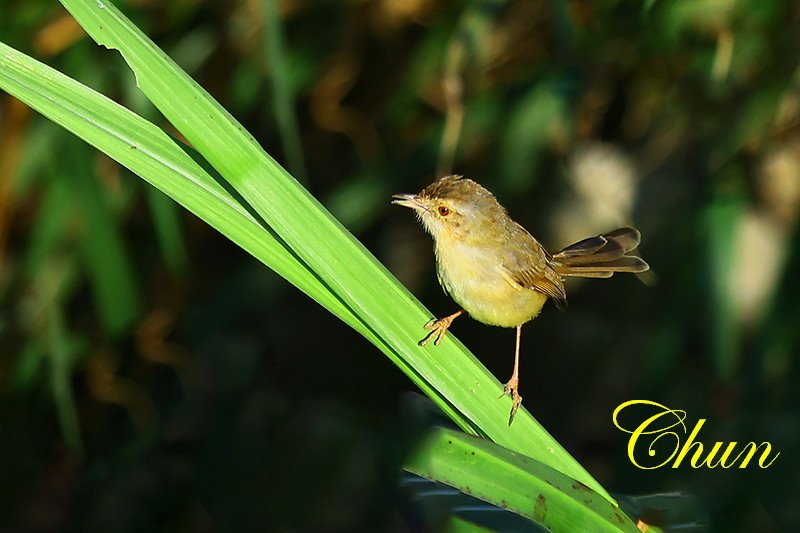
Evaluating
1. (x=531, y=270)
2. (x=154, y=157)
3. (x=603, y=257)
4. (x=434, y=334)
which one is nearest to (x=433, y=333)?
(x=434, y=334)

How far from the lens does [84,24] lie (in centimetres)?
126

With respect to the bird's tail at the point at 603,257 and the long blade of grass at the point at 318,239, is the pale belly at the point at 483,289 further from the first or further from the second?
the long blade of grass at the point at 318,239

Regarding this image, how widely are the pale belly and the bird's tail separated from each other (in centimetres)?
15

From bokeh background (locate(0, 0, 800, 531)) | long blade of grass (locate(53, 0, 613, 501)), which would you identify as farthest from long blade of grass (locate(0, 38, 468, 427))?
bokeh background (locate(0, 0, 800, 531))

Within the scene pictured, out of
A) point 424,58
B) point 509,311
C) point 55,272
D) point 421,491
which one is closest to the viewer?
point 421,491

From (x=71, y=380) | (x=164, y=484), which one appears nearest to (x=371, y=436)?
(x=164, y=484)

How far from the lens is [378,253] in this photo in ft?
12.3

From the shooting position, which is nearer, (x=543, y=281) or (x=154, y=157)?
(x=154, y=157)

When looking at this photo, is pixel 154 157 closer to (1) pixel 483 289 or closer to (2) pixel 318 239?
(2) pixel 318 239

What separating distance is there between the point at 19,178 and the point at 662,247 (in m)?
2.20

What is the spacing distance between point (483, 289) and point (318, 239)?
2.40 feet

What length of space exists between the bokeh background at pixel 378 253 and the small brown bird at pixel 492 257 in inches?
29.7

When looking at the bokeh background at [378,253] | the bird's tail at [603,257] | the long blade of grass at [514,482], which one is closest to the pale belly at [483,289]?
the bird's tail at [603,257]

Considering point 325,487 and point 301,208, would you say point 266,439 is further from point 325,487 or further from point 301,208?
point 301,208
